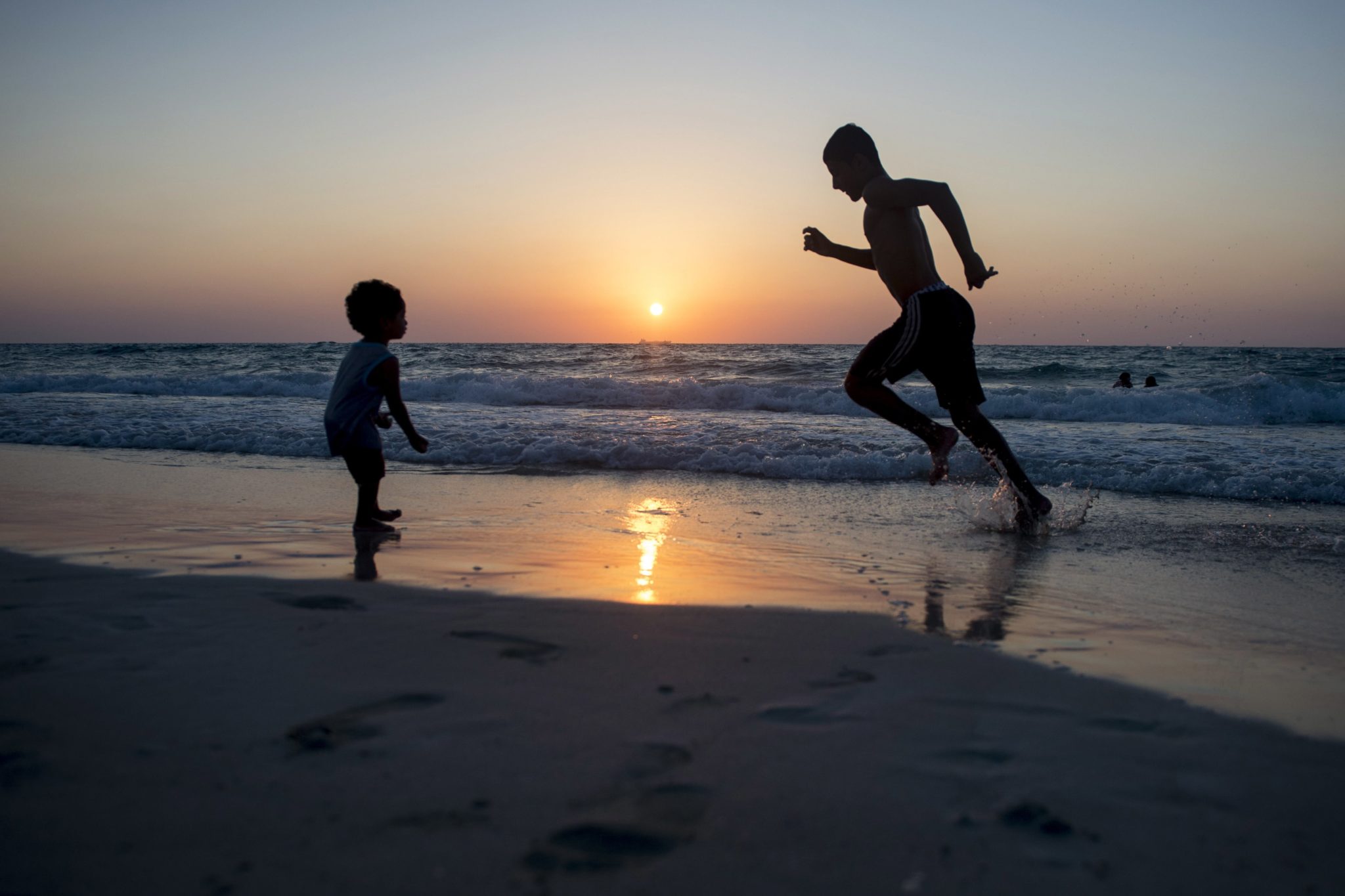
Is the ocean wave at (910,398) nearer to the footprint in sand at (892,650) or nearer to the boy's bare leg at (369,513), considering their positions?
the boy's bare leg at (369,513)

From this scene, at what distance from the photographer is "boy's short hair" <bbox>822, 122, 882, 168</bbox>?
448 cm

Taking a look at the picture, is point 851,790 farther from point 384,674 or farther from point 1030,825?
point 384,674

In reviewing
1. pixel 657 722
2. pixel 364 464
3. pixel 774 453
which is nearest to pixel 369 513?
pixel 364 464

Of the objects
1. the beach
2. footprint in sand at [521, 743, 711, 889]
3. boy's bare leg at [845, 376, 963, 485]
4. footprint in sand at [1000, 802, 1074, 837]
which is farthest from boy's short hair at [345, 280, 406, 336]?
footprint in sand at [1000, 802, 1074, 837]

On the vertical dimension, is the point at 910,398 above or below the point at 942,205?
below

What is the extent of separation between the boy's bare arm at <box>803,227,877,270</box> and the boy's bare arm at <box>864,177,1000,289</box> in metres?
0.40

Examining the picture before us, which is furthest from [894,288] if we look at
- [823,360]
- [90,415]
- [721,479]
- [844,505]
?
[823,360]

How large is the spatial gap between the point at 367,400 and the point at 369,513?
0.60 metres

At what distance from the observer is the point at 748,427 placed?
9.44 meters

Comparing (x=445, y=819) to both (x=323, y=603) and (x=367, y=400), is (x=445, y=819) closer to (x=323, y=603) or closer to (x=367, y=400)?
(x=323, y=603)

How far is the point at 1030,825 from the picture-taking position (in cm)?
148

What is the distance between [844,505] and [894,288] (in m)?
1.56

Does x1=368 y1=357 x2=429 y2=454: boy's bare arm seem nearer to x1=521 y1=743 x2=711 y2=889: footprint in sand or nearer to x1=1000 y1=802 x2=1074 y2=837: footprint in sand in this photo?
x1=521 y1=743 x2=711 y2=889: footprint in sand

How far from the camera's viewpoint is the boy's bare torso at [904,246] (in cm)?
445
